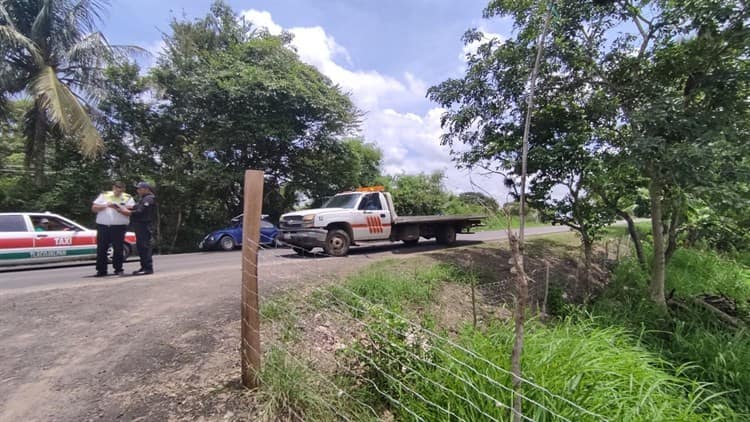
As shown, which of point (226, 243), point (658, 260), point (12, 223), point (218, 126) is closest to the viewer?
point (658, 260)

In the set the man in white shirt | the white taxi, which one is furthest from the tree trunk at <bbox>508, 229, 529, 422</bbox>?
the white taxi

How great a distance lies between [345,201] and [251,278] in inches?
286

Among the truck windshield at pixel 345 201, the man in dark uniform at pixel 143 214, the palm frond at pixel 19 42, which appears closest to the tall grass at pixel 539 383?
the man in dark uniform at pixel 143 214

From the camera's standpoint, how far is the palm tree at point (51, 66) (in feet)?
37.2

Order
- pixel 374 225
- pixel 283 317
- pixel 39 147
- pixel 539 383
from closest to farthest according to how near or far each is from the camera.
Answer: pixel 539 383
pixel 283 317
pixel 374 225
pixel 39 147

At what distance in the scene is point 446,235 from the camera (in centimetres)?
1173

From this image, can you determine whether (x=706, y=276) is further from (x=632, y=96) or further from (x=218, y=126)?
(x=218, y=126)

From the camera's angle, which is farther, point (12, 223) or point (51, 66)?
point (51, 66)

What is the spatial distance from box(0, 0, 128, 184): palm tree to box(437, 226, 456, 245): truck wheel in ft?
42.2

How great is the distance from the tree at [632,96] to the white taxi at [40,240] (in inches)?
379

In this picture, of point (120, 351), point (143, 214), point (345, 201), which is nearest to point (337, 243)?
point (345, 201)

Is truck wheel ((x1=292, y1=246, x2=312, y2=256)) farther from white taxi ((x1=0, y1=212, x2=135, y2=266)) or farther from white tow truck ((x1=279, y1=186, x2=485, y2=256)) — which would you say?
white taxi ((x1=0, y1=212, x2=135, y2=266))

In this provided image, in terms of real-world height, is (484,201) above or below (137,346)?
above

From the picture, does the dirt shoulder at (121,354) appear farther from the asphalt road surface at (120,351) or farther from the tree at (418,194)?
the tree at (418,194)
